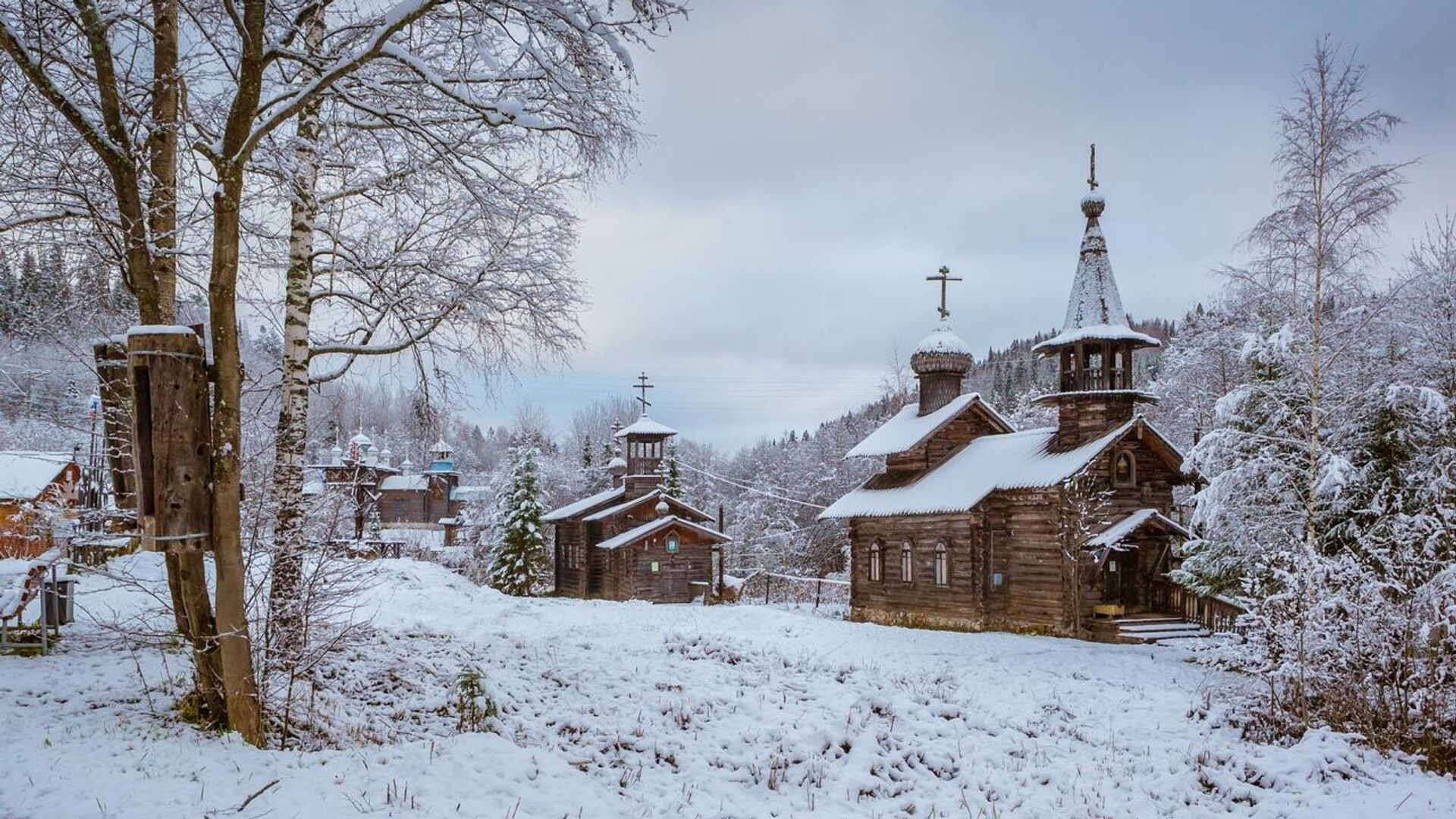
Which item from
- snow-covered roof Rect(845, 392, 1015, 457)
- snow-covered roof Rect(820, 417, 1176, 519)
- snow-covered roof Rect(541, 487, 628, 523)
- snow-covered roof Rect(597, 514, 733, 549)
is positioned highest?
snow-covered roof Rect(845, 392, 1015, 457)

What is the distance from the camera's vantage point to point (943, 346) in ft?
97.9

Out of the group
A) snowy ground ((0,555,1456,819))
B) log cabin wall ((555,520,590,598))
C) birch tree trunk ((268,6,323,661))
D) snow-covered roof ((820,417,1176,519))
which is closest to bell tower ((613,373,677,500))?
log cabin wall ((555,520,590,598))

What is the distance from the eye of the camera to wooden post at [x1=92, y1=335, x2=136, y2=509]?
7152mm

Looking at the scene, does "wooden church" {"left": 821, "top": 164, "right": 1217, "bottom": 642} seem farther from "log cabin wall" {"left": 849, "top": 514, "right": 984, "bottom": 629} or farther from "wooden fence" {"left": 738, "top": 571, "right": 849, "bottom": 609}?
"wooden fence" {"left": 738, "top": 571, "right": 849, "bottom": 609}

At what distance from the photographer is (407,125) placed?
7.43 m

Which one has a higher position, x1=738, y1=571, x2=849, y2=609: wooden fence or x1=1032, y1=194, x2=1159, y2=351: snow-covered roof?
x1=1032, y1=194, x2=1159, y2=351: snow-covered roof

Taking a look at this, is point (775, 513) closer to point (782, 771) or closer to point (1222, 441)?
point (1222, 441)

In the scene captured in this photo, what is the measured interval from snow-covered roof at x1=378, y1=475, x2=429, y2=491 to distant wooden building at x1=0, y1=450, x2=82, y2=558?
45707 mm

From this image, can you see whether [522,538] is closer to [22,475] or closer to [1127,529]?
[22,475]

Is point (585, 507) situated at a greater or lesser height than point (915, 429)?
lesser

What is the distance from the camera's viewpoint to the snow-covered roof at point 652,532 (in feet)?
114

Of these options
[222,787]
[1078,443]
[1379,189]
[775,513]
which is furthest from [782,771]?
[775,513]

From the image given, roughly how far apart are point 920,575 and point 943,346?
826 cm

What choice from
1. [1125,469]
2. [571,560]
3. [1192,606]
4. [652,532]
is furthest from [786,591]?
[1192,606]
